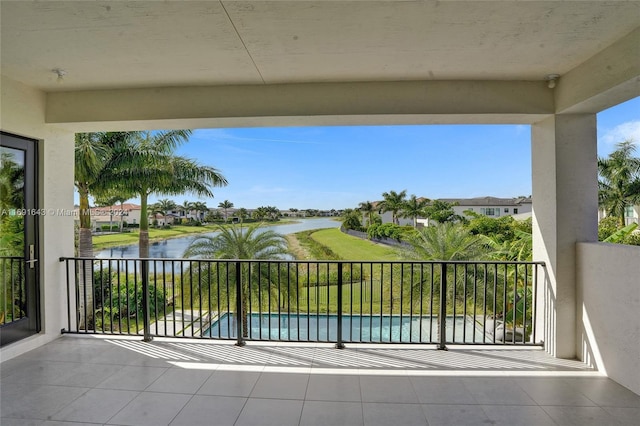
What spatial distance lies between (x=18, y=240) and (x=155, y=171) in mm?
7520

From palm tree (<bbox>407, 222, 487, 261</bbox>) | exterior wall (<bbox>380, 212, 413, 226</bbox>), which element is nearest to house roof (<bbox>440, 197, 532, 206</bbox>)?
exterior wall (<bbox>380, 212, 413, 226</bbox>)

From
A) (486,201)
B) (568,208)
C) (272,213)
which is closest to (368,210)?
(486,201)

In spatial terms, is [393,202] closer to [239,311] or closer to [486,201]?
[486,201]

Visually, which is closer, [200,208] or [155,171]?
[155,171]

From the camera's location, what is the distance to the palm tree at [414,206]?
26938 millimetres

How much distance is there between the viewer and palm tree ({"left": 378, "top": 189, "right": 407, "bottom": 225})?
27047 millimetres

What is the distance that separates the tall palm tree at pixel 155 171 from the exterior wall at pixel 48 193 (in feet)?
21.2

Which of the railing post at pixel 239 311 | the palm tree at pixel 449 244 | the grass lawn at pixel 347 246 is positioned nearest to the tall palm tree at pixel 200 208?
the palm tree at pixel 449 244

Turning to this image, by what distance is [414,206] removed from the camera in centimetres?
2727

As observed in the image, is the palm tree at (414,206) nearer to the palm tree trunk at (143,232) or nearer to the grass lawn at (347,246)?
the grass lawn at (347,246)

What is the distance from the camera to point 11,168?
302 centimetres

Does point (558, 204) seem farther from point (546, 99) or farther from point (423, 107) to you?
point (423, 107)

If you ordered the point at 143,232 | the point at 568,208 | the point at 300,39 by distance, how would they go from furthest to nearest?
the point at 143,232
the point at 568,208
the point at 300,39

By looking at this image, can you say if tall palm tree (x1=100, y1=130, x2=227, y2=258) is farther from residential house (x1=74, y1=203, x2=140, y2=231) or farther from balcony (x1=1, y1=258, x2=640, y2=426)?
balcony (x1=1, y1=258, x2=640, y2=426)
